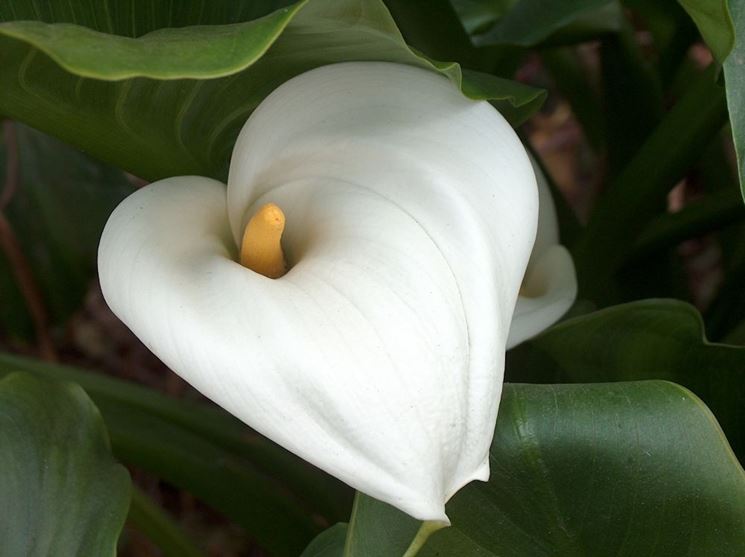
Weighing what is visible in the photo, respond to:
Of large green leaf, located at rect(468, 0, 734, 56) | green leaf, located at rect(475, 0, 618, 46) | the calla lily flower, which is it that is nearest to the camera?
the calla lily flower

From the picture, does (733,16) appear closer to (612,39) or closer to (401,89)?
(401,89)

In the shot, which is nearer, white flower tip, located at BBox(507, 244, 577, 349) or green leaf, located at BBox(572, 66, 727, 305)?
white flower tip, located at BBox(507, 244, 577, 349)

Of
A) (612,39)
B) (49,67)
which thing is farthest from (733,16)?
(612,39)

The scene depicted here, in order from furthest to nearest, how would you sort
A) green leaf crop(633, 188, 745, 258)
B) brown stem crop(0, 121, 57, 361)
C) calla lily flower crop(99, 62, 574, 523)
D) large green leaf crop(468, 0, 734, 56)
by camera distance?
brown stem crop(0, 121, 57, 361) < green leaf crop(633, 188, 745, 258) < large green leaf crop(468, 0, 734, 56) < calla lily flower crop(99, 62, 574, 523)

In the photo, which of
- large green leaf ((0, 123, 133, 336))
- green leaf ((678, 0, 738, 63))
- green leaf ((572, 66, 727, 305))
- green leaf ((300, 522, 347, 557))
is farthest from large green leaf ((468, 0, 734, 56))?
large green leaf ((0, 123, 133, 336))

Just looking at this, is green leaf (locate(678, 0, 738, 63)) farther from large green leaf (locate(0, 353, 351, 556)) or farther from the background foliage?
large green leaf (locate(0, 353, 351, 556))

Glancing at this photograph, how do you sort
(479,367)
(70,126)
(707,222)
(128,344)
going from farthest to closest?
(128,344)
(707,222)
(70,126)
(479,367)

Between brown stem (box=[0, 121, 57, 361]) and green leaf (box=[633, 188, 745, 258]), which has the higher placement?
green leaf (box=[633, 188, 745, 258])
